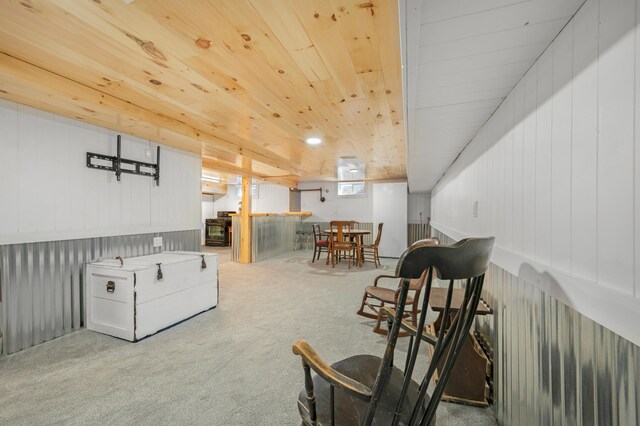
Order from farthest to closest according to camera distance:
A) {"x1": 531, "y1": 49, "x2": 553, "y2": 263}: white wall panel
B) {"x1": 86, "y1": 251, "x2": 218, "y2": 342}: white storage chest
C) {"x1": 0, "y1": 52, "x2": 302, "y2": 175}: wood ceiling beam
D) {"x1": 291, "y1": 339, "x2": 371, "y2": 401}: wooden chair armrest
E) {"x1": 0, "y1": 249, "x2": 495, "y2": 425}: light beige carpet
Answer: {"x1": 86, "y1": 251, "x2": 218, "y2": 342}: white storage chest, {"x1": 0, "y1": 52, "x2": 302, "y2": 175}: wood ceiling beam, {"x1": 0, "y1": 249, "x2": 495, "y2": 425}: light beige carpet, {"x1": 531, "y1": 49, "x2": 553, "y2": 263}: white wall panel, {"x1": 291, "y1": 339, "x2": 371, "y2": 401}: wooden chair armrest

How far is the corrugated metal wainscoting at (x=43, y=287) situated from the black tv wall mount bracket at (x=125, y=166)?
2.44ft

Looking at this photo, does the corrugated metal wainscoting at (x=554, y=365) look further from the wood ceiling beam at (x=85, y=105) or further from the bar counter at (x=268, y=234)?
the bar counter at (x=268, y=234)

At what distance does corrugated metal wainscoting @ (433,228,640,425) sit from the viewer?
69 cm

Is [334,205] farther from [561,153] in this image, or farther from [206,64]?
[561,153]

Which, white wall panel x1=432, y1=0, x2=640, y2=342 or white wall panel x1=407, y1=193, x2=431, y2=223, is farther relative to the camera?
white wall panel x1=407, y1=193, x2=431, y2=223

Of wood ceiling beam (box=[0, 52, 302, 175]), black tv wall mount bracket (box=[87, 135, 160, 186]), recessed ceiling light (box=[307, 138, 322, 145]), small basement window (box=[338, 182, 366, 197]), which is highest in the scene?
recessed ceiling light (box=[307, 138, 322, 145])

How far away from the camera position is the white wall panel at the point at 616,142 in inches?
25.1

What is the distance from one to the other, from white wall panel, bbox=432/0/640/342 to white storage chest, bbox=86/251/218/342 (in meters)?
2.81

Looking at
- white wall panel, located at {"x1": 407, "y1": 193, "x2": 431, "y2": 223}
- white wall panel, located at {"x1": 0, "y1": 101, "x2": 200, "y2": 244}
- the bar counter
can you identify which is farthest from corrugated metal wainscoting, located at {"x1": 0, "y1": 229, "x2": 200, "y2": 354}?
white wall panel, located at {"x1": 407, "y1": 193, "x2": 431, "y2": 223}

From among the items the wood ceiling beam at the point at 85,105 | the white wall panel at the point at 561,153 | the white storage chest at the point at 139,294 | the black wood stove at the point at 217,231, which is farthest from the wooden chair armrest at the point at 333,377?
the black wood stove at the point at 217,231

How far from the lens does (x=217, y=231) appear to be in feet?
29.3

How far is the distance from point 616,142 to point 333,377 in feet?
3.23

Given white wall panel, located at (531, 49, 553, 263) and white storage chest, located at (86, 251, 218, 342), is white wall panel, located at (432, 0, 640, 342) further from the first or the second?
white storage chest, located at (86, 251, 218, 342)

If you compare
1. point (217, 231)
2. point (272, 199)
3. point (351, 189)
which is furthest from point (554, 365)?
point (217, 231)
